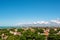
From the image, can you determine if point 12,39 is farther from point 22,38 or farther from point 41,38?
point 41,38

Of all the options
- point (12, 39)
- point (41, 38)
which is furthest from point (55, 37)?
point (12, 39)

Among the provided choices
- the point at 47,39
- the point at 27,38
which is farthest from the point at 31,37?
the point at 47,39

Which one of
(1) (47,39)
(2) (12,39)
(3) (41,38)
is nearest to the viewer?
(2) (12,39)

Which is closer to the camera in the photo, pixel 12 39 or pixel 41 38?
pixel 12 39

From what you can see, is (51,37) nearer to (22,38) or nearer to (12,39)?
(22,38)

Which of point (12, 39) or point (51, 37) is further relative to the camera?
point (51, 37)

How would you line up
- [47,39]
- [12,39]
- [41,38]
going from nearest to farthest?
1. [12,39]
2. [41,38]
3. [47,39]

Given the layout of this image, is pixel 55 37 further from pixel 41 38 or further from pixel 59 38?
pixel 41 38
